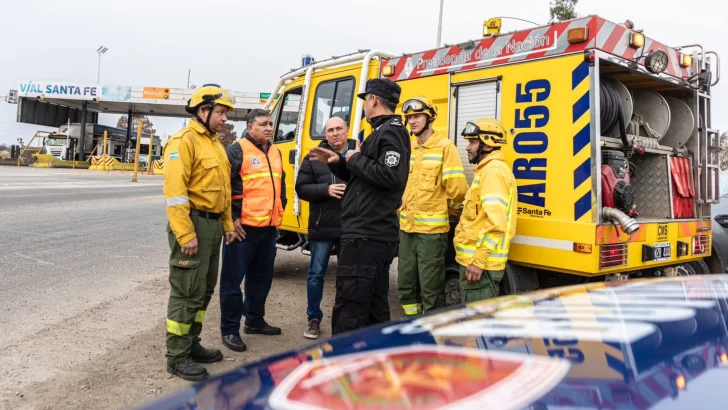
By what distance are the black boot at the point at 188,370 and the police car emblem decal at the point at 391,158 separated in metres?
1.87

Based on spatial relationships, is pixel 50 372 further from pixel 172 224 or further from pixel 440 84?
pixel 440 84

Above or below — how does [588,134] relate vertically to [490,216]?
above

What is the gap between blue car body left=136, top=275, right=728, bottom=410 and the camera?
1.11 meters

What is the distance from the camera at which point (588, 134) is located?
12.9ft

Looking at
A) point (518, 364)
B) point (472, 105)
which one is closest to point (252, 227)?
point (472, 105)

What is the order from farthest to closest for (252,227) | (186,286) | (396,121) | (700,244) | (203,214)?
(700,244), (252,227), (203,214), (186,286), (396,121)

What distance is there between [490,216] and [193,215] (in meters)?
2.03

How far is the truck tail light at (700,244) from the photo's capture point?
4926 mm

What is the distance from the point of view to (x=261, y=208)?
4.52m

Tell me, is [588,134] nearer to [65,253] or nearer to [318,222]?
[318,222]

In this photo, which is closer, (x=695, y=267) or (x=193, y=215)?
(x=193, y=215)

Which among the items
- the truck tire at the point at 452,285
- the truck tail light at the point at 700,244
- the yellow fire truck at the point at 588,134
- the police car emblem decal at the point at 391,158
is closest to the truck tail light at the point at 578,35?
the yellow fire truck at the point at 588,134

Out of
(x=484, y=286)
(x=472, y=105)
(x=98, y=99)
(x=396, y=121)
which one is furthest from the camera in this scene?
(x=98, y=99)

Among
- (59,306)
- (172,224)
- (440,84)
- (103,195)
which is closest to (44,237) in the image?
(59,306)
